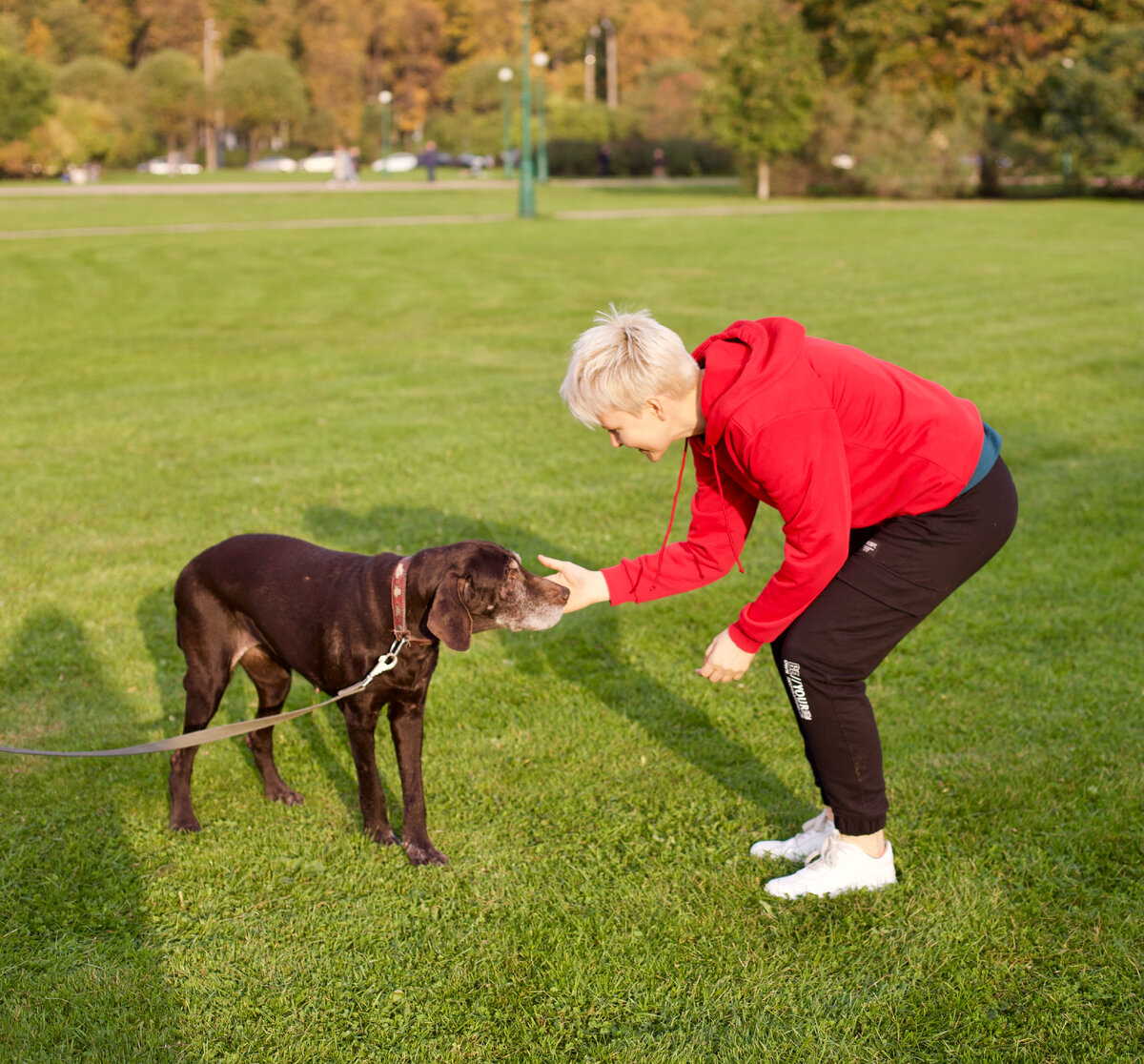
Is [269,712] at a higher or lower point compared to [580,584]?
lower

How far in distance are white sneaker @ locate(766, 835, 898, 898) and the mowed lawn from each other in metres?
0.05

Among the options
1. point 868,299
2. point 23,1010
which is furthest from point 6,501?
point 868,299

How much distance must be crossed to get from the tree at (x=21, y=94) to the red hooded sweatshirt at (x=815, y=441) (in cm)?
6844

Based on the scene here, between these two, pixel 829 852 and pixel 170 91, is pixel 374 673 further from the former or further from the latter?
pixel 170 91

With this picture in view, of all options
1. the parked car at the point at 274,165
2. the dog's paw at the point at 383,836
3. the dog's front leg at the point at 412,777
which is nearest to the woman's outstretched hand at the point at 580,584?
the dog's front leg at the point at 412,777

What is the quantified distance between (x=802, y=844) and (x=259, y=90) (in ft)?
293

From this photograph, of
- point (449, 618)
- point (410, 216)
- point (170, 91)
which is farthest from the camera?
point (170, 91)

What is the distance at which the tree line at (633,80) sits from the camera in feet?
137

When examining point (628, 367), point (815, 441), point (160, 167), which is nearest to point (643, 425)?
point (628, 367)

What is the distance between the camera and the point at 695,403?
335cm

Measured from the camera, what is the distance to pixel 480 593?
12.4 feet

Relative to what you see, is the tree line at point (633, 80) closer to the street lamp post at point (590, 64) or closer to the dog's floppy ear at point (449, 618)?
the street lamp post at point (590, 64)

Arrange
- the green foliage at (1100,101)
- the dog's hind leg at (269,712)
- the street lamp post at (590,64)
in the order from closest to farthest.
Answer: the dog's hind leg at (269,712) → the green foliage at (1100,101) → the street lamp post at (590,64)

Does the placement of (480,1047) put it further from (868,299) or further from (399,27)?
(399,27)
